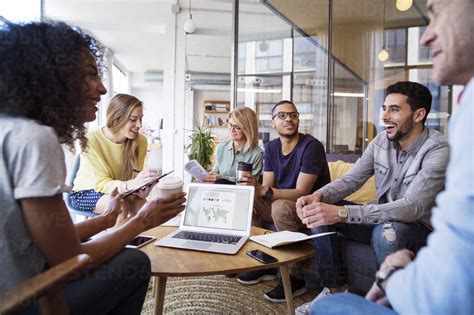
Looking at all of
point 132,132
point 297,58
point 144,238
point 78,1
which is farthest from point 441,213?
point 78,1

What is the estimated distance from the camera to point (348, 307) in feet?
2.51

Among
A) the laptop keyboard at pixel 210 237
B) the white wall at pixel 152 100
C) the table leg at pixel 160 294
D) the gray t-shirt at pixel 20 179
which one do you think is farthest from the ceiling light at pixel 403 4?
the white wall at pixel 152 100

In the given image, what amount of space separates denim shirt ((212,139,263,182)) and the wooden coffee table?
1160 mm

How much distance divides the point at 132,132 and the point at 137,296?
4.86ft

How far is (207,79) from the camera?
9203mm

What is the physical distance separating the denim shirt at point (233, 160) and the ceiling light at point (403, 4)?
3465 mm

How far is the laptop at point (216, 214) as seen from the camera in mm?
1664

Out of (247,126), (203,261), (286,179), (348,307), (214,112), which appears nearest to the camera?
(348,307)

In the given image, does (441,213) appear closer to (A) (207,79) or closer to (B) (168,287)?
(B) (168,287)

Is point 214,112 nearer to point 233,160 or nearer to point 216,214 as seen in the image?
point 233,160

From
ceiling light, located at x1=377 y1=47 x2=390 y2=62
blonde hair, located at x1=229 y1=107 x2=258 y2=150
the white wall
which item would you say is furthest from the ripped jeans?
the white wall

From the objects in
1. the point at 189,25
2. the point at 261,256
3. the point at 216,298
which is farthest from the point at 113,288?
the point at 189,25

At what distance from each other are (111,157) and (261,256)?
1.41 meters

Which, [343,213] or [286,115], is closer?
[343,213]
